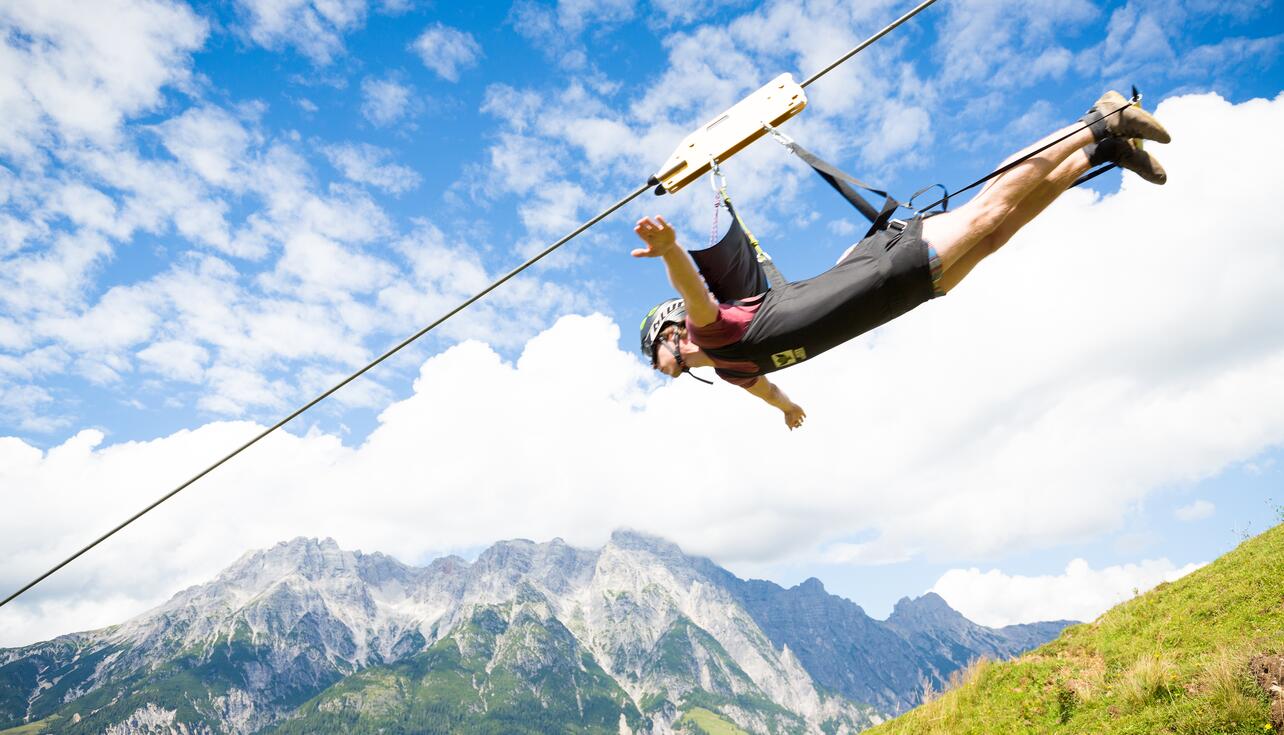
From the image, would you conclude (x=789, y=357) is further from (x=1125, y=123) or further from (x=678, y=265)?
(x=1125, y=123)

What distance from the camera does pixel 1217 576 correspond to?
14.8 metres

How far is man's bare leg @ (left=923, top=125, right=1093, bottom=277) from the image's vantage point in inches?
174

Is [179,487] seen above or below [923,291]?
above

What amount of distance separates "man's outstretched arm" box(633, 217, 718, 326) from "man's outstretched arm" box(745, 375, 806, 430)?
1491 mm

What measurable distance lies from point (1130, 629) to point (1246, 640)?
→ 3.79m

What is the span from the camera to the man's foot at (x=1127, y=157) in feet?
14.8

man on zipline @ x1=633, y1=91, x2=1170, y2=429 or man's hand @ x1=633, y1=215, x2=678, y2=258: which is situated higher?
man's hand @ x1=633, y1=215, x2=678, y2=258

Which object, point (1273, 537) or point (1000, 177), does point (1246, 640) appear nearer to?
point (1273, 537)

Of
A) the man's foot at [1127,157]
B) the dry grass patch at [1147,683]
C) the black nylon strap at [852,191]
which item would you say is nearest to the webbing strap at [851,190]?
the black nylon strap at [852,191]

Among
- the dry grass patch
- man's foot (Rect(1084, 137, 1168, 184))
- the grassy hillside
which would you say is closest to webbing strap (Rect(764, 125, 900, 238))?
man's foot (Rect(1084, 137, 1168, 184))

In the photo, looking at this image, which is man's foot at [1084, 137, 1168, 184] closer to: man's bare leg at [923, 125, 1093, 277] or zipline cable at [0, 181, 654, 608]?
man's bare leg at [923, 125, 1093, 277]

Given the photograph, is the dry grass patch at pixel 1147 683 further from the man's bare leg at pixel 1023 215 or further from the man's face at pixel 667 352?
the man's face at pixel 667 352

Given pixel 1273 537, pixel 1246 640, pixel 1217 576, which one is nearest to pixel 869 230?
pixel 1246 640

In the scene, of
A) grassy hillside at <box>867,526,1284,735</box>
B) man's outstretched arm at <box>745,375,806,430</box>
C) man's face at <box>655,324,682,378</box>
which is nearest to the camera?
man's face at <box>655,324,682,378</box>
